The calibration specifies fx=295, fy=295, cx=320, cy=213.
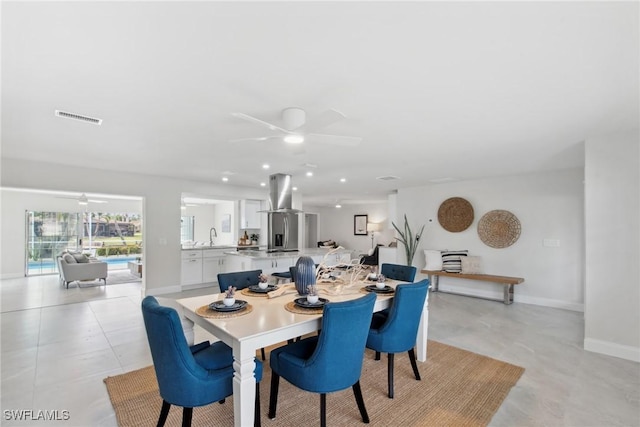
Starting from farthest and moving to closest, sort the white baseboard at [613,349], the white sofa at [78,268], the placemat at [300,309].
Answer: the white sofa at [78,268], the white baseboard at [613,349], the placemat at [300,309]

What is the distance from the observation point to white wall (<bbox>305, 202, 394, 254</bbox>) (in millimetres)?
11500

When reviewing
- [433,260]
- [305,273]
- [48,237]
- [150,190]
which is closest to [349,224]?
[433,260]

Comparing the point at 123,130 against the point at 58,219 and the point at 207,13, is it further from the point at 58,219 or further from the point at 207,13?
the point at 58,219

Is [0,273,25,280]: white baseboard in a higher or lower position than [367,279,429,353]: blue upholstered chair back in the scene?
lower

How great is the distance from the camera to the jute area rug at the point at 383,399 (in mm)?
2053

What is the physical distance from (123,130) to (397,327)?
3.24 m

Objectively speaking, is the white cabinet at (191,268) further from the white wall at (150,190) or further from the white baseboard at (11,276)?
the white baseboard at (11,276)

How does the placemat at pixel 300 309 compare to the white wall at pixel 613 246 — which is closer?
the placemat at pixel 300 309

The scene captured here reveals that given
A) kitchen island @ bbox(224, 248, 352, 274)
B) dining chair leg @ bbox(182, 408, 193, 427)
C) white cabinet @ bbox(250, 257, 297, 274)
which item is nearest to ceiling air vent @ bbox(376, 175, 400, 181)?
kitchen island @ bbox(224, 248, 352, 274)

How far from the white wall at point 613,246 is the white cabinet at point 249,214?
6.12 metres

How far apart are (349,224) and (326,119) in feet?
34.3

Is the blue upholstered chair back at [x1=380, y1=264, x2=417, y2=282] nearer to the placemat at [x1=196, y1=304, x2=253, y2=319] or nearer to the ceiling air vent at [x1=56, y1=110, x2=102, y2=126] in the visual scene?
the placemat at [x1=196, y1=304, x2=253, y2=319]

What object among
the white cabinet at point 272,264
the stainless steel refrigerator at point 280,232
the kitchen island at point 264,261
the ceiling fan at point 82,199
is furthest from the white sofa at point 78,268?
the white cabinet at point 272,264

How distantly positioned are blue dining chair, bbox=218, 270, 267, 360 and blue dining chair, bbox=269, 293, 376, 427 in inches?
45.6
